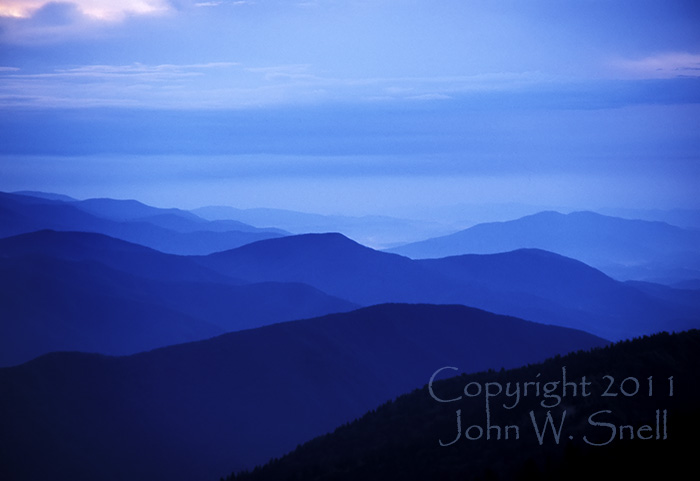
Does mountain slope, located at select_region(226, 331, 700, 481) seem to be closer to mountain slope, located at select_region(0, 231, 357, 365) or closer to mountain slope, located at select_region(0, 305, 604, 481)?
mountain slope, located at select_region(0, 305, 604, 481)

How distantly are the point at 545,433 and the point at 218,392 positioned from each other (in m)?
60.0

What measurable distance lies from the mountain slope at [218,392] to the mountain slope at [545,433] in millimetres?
31824

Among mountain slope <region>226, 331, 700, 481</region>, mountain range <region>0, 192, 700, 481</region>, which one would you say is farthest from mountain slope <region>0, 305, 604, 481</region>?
mountain slope <region>226, 331, 700, 481</region>

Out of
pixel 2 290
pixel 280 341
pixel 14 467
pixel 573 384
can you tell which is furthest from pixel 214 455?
pixel 2 290

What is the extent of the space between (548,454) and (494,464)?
3.08m

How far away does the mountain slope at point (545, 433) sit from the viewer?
3784cm

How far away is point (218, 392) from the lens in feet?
322

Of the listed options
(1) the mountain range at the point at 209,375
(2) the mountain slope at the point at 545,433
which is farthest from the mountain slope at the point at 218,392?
(2) the mountain slope at the point at 545,433

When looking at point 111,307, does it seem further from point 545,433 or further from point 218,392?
point 545,433

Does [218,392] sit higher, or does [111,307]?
[111,307]

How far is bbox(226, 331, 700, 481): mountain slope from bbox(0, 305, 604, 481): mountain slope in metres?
31.8

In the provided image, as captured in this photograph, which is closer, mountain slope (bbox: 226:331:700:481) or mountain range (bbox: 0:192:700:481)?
mountain slope (bbox: 226:331:700:481)

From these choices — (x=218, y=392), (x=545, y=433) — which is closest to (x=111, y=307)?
(x=218, y=392)

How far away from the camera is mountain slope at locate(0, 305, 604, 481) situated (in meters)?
83.6
